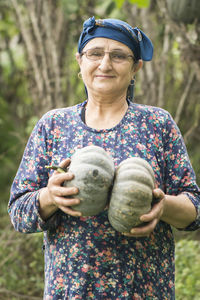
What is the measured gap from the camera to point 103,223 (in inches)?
74.7

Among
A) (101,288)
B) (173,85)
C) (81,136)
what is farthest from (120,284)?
(173,85)

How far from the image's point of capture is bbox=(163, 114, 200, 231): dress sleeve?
2.02 m

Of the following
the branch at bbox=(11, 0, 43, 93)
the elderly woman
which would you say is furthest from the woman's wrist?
the branch at bbox=(11, 0, 43, 93)

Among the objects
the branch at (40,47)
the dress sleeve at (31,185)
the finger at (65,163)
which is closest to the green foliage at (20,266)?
the branch at (40,47)

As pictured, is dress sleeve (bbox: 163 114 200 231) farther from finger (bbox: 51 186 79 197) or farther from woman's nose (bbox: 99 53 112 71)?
finger (bbox: 51 186 79 197)

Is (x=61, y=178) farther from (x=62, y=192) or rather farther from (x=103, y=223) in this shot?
(x=103, y=223)

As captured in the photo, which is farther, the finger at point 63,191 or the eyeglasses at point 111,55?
the eyeglasses at point 111,55

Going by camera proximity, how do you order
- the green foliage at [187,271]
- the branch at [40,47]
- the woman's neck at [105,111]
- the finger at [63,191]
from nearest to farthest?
the finger at [63,191] < the woman's neck at [105,111] < the green foliage at [187,271] < the branch at [40,47]

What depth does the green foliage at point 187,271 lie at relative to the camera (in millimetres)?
3420

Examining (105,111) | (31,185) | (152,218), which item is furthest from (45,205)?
(105,111)

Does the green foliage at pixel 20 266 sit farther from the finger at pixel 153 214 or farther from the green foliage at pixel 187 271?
the finger at pixel 153 214

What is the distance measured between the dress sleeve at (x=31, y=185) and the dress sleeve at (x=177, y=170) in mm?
538

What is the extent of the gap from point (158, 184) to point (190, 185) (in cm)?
16

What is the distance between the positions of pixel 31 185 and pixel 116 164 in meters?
0.41
